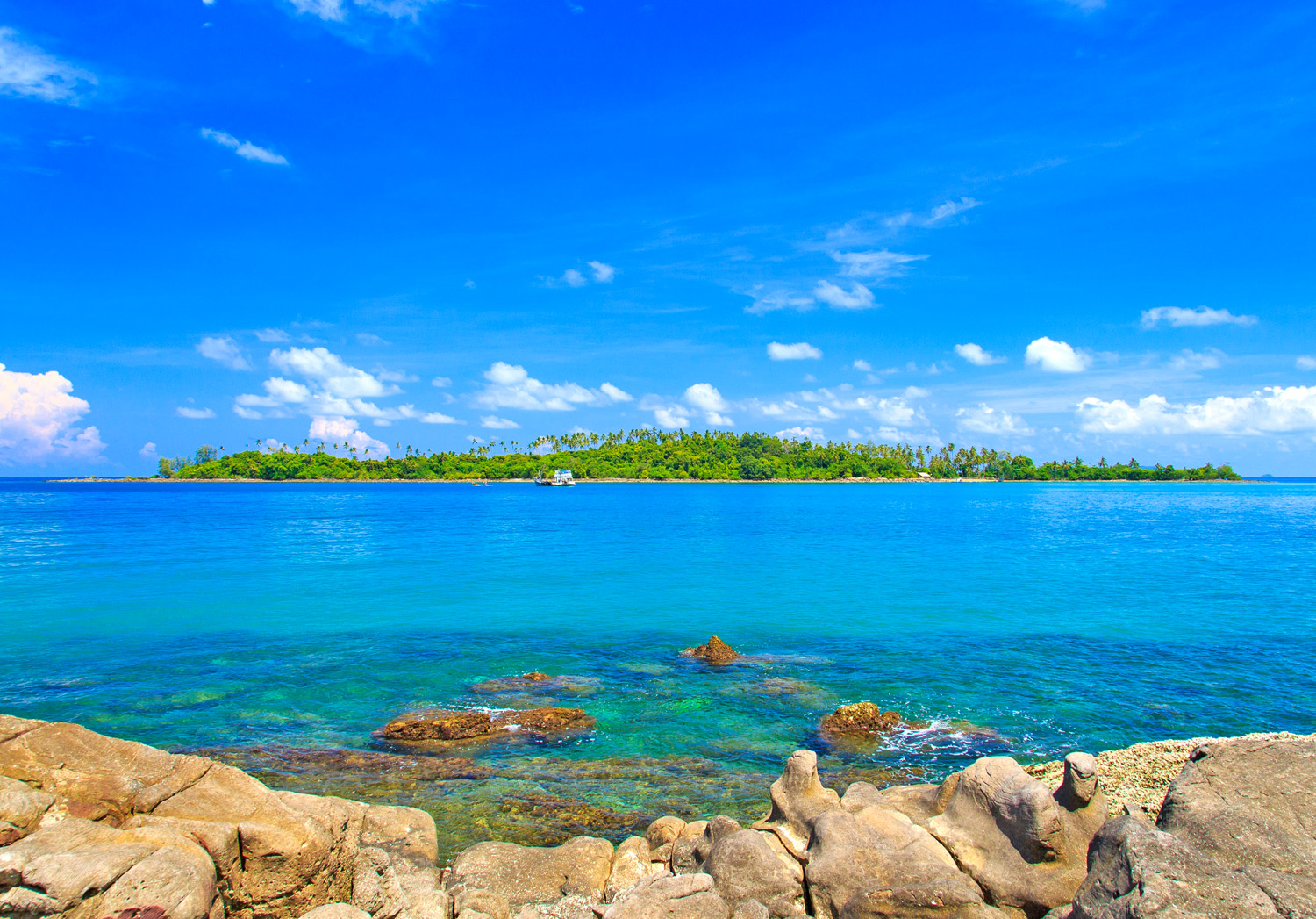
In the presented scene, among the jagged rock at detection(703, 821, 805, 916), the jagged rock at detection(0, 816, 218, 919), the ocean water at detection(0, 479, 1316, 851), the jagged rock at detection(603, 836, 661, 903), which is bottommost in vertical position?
the ocean water at detection(0, 479, 1316, 851)

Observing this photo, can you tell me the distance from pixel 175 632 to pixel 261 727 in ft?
42.5

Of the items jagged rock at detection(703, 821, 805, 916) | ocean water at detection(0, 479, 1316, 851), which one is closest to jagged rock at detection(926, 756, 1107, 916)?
jagged rock at detection(703, 821, 805, 916)

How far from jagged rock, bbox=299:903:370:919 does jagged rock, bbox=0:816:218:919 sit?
952 millimetres

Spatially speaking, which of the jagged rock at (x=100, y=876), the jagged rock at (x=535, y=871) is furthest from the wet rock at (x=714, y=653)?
the jagged rock at (x=100, y=876)

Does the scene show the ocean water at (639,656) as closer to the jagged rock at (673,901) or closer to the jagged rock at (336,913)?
the jagged rock at (336,913)

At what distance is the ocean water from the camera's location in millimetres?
13938

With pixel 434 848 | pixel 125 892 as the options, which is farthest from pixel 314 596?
pixel 125 892

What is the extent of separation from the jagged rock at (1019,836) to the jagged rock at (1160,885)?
1.52m

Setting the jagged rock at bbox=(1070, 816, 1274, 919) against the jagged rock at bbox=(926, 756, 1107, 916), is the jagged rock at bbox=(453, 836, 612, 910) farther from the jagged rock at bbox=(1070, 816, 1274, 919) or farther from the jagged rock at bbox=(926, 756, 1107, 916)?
the jagged rock at bbox=(1070, 816, 1274, 919)

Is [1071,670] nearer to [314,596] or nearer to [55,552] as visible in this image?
[314,596]

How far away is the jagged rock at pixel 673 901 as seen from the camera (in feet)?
23.9

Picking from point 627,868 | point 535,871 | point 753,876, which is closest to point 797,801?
point 753,876

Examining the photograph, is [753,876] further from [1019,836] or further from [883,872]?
[1019,836]

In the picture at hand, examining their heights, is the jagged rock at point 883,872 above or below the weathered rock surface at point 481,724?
above
